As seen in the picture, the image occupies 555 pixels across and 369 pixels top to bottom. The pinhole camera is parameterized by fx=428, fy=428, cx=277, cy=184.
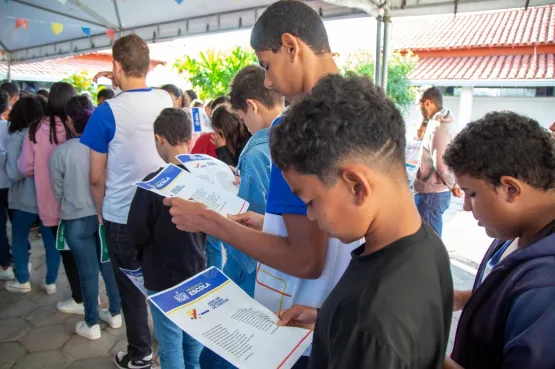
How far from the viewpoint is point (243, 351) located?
1018 millimetres

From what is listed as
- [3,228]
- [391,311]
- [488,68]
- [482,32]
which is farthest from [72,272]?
[482,32]

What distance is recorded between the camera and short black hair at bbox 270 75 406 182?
0.78 metres

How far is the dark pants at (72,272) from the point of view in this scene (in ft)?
10.6

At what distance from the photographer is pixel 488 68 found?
12.3m

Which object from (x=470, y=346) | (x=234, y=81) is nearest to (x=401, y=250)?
(x=470, y=346)

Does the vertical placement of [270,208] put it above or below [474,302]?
above

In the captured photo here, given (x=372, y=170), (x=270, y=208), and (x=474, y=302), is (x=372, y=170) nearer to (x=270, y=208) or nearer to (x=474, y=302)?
Result: (x=270, y=208)

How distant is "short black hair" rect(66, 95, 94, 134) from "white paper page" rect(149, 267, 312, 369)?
6.51ft

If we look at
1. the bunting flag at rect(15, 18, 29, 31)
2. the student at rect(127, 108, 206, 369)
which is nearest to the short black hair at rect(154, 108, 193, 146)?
the student at rect(127, 108, 206, 369)

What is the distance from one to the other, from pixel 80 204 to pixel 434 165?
290 cm

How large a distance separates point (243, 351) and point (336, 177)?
0.50m

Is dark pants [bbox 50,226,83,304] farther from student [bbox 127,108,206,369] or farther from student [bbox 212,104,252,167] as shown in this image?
student [bbox 212,104,252,167]

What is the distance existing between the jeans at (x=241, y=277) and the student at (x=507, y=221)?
741mm

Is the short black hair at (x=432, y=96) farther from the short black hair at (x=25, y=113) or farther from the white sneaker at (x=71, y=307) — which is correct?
the white sneaker at (x=71, y=307)
